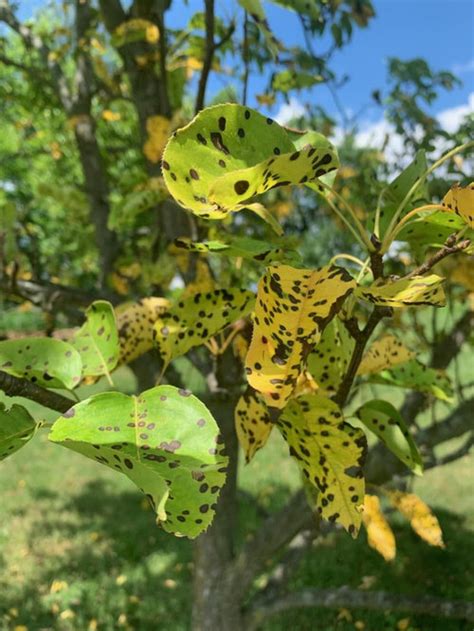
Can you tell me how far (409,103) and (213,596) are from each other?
181 cm

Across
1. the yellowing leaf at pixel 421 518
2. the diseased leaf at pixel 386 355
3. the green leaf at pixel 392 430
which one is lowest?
the yellowing leaf at pixel 421 518

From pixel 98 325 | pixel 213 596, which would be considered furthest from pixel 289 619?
pixel 98 325

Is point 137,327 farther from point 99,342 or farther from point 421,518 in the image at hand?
point 421,518

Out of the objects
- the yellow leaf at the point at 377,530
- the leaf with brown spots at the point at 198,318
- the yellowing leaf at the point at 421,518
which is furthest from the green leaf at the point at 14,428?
the yellowing leaf at the point at 421,518

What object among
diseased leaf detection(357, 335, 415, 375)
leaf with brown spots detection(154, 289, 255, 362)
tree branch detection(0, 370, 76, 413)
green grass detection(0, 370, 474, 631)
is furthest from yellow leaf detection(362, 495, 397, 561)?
green grass detection(0, 370, 474, 631)

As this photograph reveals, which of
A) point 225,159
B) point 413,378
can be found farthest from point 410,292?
point 413,378

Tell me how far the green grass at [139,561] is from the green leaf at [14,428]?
1945 mm

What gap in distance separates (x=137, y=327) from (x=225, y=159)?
1.46ft

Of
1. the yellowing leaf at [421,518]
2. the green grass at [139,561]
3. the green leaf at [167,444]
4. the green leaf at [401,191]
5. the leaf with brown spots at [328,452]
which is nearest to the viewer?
the green leaf at [167,444]

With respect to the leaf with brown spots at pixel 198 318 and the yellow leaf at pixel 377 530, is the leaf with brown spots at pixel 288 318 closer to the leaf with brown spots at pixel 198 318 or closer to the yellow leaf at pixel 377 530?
the leaf with brown spots at pixel 198 318

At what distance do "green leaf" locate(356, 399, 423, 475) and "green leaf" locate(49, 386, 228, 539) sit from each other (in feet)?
1.31

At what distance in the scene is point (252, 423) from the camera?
2.24 feet

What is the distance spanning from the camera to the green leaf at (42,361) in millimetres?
680

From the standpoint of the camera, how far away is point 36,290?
1799mm
